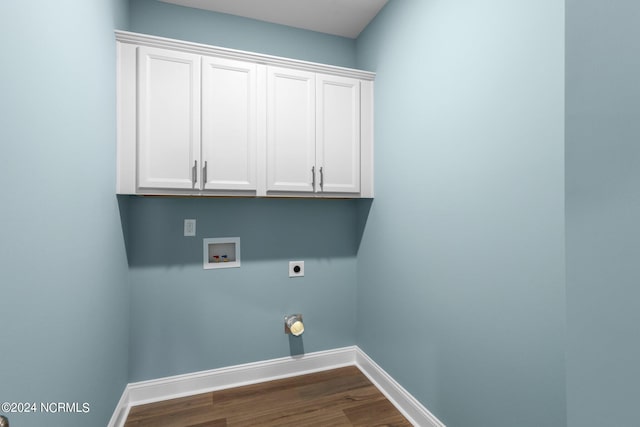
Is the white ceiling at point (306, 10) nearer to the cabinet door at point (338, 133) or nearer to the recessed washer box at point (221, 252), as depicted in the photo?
the cabinet door at point (338, 133)

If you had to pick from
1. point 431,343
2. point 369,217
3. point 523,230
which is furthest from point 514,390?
point 369,217

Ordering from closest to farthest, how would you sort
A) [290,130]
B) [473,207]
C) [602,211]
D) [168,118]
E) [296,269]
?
[602,211] → [473,207] → [168,118] → [290,130] → [296,269]

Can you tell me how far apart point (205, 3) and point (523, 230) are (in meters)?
2.30

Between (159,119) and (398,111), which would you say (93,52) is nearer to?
(159,119)

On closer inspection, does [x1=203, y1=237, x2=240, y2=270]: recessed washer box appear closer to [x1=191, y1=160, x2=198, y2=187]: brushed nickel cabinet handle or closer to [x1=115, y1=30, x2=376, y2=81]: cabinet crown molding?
[x1=191, y1=160, x2=198, y2=187]: brushed nickel cabinet handle

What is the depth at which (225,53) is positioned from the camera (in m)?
1.87

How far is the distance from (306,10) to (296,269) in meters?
1.87

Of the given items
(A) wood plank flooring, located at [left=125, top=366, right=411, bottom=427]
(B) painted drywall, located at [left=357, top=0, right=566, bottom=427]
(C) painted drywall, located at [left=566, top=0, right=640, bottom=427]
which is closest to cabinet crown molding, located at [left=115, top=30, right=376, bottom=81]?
(B) painted drywall, located at [left=357, top=0, right=566, bottom=427]

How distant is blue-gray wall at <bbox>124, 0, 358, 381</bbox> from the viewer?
200cm

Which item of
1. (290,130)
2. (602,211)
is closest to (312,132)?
(290,130)

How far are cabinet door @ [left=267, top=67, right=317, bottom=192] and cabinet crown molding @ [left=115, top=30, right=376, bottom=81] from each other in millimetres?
51

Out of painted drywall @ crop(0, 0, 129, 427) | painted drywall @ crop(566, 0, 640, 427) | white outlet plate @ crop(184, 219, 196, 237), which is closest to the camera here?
painted drywall @ crop(566, 0, 640, 427)

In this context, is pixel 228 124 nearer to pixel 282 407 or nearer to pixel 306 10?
pixel 306 10

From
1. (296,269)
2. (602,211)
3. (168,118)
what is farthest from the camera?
(296,269)
